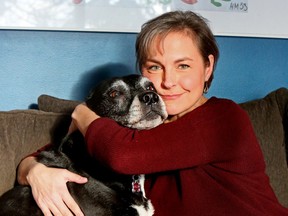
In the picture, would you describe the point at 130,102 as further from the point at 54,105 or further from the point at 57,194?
the point at 54,105

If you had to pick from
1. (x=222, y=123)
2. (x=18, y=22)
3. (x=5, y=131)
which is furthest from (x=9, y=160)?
(x=222, y=123)

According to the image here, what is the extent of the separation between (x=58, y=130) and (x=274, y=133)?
1092mm

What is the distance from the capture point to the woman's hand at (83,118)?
1481 millimetres

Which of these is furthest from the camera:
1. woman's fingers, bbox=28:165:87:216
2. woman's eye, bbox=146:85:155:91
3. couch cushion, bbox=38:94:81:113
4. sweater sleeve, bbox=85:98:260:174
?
couch cushion, bbox=38:94:81:113

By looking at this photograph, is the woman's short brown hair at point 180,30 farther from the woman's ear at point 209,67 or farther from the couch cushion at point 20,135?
the couch cushion at point 20,135

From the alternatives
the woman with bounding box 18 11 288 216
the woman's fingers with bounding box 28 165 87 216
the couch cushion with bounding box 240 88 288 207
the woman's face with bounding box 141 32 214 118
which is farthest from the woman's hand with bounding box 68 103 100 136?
the couch cushion with bounding box 240 88 288 207

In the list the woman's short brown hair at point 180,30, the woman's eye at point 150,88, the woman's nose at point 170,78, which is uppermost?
the woman's short brown hair at point 180,30

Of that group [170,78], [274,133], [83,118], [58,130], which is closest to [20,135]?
[58,130]

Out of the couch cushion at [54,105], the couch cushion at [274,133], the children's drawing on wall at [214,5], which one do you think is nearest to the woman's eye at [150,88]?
the couch cushion at [54,105]

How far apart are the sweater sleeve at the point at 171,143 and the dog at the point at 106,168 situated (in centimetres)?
17

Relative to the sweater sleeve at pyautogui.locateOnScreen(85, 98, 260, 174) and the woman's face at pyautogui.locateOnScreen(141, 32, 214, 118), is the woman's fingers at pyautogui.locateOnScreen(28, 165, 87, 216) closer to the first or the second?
the sweater sleeve at pyautogui.locateOnScreen(85, 98, 260, 174)

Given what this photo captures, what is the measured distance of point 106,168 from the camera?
5.04ft

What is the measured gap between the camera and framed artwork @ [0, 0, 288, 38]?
7.30 feet

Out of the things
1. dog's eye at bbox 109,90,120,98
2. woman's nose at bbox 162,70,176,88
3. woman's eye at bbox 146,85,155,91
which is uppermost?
woman's nose at bbox 162,70,176,88
